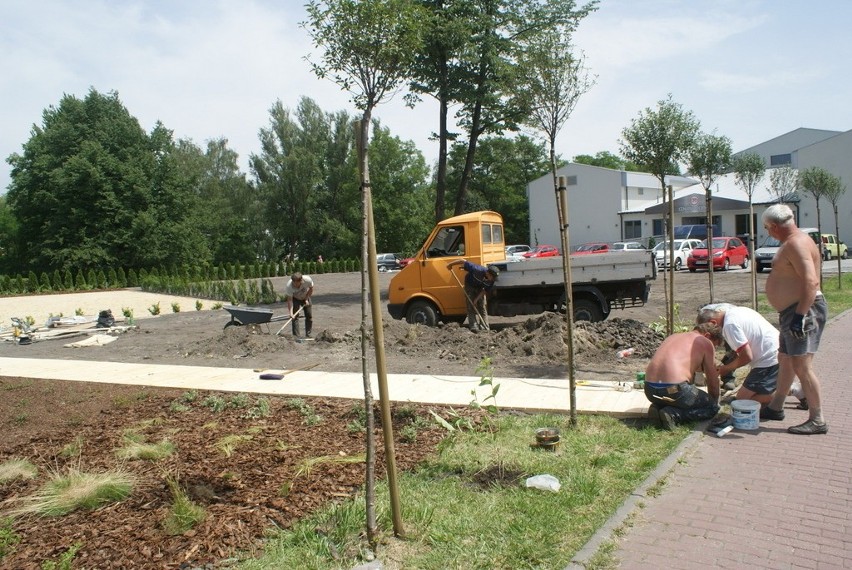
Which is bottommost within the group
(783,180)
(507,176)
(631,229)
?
(631,229)

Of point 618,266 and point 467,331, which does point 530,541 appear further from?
point 618,266

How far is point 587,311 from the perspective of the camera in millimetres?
12625

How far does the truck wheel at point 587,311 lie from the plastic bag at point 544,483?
8.02 m

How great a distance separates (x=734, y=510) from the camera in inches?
172

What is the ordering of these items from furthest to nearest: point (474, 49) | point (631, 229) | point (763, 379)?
point (631, 229) → point (474, 49) → point (763, 379)

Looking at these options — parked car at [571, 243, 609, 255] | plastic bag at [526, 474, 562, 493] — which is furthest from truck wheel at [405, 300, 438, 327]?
parked car at [571, 243, 609, 255]

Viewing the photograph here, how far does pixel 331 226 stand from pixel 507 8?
37400 mm

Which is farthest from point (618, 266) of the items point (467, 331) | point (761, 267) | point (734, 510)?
point (761, 267)

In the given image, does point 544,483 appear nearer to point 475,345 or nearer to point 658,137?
point 475,345

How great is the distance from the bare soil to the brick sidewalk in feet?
6.88

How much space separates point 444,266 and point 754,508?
369 inches

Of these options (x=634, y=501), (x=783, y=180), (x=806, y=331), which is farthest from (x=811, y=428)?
(x=783, y=180)

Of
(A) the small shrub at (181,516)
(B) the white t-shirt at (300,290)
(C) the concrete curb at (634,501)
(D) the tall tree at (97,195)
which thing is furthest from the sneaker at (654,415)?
(D) the tall tree at (97,195)

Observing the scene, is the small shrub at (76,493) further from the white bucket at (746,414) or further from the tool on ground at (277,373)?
the white bucket at (746,414)
